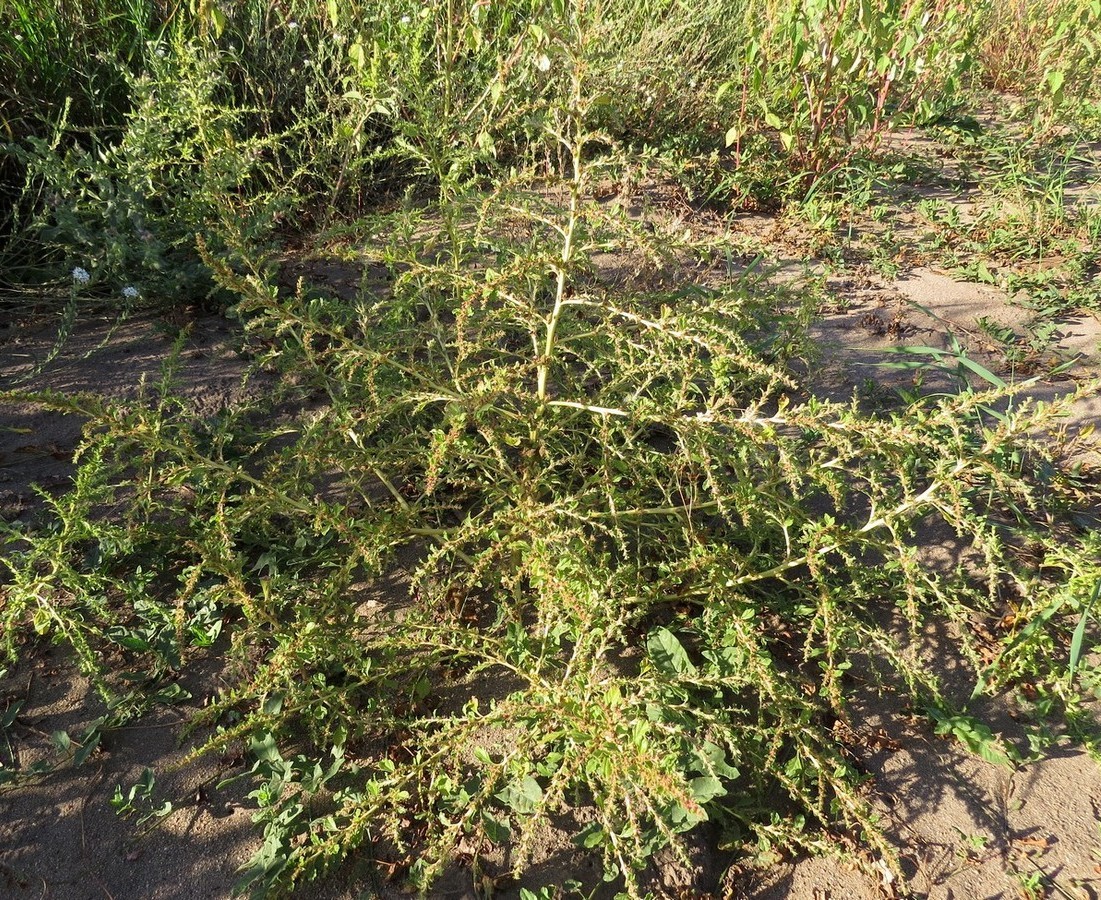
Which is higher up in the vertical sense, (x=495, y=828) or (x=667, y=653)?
(x=667, y=653)

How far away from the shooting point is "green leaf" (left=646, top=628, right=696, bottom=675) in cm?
184

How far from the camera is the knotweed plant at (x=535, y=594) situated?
1.60 meters

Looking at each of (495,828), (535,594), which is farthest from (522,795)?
(535,594)

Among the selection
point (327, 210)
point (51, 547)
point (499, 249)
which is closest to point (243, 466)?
point (51, 547)

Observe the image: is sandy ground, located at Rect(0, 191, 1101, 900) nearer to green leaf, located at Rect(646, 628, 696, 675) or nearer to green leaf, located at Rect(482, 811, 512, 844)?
green leaf, located at Rect(482, 811, 512, 844)

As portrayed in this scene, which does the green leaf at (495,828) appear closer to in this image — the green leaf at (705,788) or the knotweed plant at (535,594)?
the knotweed plant at (535,594)

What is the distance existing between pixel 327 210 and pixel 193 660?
224 centimetres

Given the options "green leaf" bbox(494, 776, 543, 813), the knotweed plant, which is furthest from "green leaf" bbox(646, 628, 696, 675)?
"green leaf" bbox(494, 776, 543, 813)

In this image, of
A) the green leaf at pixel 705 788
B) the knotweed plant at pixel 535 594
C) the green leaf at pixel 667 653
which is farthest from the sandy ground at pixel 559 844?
the green leaf at pixel 667 653

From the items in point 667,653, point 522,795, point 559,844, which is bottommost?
point 559,844

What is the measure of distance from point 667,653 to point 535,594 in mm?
400

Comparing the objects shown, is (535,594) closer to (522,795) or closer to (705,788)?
(522,795)

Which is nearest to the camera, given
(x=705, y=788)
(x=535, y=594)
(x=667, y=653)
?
(x=705, y=788)

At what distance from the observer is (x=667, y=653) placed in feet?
6.15
